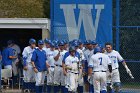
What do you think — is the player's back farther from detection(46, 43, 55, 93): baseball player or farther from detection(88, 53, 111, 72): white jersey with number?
detection(46, 43, 55, 93): baseball player

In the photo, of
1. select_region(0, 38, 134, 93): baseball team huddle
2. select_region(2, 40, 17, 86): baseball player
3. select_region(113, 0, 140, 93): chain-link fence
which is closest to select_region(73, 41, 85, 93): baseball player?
select_region(0, 38, 134, 93): baseball team huddle

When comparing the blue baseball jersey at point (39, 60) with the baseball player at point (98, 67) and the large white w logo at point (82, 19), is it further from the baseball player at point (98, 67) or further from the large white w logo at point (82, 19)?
the large white w logo at point (82, 19)

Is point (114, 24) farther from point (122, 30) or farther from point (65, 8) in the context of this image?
point (65, 8)

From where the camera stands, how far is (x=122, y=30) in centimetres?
2281

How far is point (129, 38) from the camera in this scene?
23219mm

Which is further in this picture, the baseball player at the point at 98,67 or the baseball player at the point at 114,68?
the baseball player at the point at 114,68

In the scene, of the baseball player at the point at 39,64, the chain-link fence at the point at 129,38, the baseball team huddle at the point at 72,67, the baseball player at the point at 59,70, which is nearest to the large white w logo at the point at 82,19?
the chain-link fence at the point at 129,38

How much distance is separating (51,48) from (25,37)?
5306 millimetres

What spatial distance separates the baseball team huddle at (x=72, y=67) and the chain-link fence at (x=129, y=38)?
2925 mm

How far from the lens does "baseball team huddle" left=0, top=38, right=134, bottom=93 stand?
705 inches

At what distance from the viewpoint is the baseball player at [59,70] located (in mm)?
19641


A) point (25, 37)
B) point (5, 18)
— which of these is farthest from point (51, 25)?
point (25, 37)

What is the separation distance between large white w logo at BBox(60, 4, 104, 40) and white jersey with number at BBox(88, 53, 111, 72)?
408 centimetres

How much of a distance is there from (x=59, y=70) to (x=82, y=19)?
2971 millimetres
